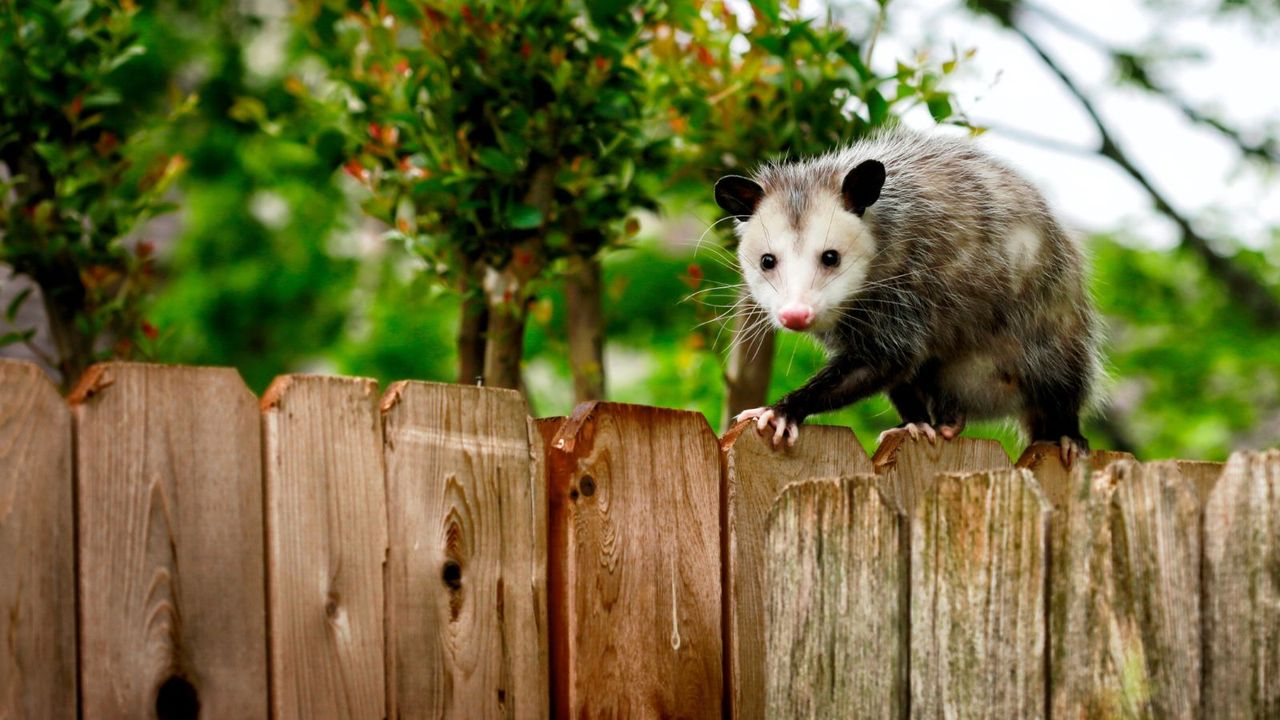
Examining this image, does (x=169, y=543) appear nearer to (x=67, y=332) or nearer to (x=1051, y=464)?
(x=67, y=332)

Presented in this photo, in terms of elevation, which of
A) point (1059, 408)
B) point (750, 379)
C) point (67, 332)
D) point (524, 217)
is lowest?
point (1059, 408)

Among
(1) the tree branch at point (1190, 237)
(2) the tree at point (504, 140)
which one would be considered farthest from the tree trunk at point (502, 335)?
(1) the tree branch at point (1190, 237)

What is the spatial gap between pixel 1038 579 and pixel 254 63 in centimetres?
612

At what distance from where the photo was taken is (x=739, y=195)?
265cm

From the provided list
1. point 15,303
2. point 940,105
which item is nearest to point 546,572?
point 940,105

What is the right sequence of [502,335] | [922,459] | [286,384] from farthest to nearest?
[502,335] < [922,459] < [286,384]

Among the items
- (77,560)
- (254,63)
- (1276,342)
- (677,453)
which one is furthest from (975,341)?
(254,63)

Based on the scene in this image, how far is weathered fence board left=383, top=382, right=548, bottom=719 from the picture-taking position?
1678 mm

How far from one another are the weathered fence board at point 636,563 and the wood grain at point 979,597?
459 millimetres

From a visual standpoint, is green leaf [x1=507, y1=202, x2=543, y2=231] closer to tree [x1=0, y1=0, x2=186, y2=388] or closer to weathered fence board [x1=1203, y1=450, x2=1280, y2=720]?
tree [x1=0, y1=0, x2=186, y2=388]

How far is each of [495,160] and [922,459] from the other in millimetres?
1022

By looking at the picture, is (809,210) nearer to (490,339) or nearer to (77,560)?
(490,339)

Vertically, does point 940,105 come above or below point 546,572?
above

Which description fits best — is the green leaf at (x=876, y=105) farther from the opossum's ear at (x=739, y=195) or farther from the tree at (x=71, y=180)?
the tree at (x=71, y=180)
